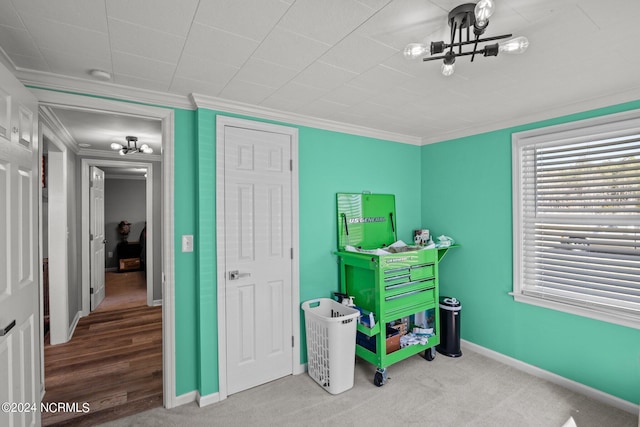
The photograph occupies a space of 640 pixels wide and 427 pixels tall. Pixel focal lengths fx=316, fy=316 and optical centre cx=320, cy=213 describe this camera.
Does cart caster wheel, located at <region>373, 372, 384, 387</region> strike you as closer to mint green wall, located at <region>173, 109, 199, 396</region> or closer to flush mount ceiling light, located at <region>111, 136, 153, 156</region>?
mint green wall, located at <region>173, 109, 199, 396</region>

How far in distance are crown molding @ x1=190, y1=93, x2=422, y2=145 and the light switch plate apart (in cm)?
99

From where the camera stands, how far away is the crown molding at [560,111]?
90.3 inches

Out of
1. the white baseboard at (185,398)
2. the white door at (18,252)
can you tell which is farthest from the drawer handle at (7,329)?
the white baseboard at (185,398)

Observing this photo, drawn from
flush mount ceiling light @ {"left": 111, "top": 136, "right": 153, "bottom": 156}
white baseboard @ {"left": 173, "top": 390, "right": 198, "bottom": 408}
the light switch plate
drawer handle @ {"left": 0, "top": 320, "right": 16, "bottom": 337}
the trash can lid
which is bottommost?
white baseboard @ {"left": 173, "top": 390, "right": 198, "bottom": 408}

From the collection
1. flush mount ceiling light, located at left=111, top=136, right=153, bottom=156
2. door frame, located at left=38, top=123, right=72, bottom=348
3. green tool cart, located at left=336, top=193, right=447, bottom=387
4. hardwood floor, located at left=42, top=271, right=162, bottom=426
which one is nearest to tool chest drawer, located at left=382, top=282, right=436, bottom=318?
green tool cart, located at left=336, top=193, right=447, bottom=387

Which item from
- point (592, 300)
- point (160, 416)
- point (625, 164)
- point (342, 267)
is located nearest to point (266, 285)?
point (342, 267)

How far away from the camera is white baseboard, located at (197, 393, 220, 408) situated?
93.1 inches

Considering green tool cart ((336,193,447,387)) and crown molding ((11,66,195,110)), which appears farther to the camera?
green tool cart ((336,193,447,387))

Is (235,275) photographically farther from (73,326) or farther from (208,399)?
(73,326)

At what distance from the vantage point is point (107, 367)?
3.02m

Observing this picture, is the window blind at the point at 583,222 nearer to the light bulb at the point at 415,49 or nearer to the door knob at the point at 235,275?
the light bulb at the point at 415,49

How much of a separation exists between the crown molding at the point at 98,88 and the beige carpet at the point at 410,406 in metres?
2.27

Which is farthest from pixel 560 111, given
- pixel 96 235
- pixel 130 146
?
pixel 96 235

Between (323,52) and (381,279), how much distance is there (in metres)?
1.77
